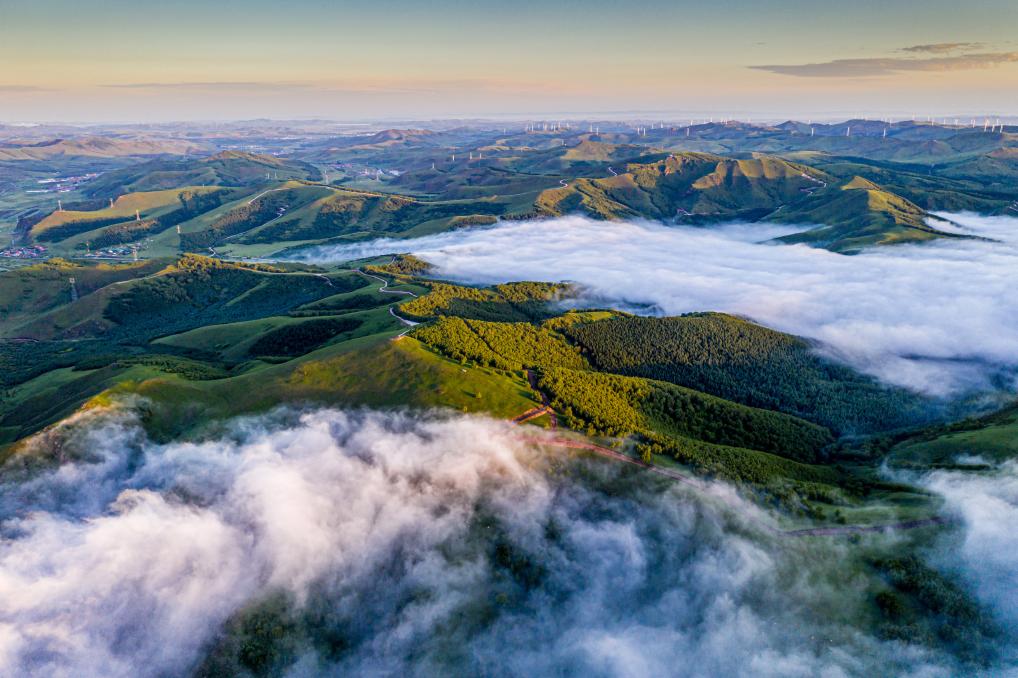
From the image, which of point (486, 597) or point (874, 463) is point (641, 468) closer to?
point (486, 597)

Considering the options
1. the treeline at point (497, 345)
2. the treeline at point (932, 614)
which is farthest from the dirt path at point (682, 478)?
the treeline at point (497, 345)

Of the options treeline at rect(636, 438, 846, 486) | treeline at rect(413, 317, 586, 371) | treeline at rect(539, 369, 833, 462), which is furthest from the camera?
treeline at rect(413, 317, 586, 371)

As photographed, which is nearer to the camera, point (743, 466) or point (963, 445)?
point (743, 466)

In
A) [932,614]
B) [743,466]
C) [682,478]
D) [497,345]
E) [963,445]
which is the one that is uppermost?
[497,345]

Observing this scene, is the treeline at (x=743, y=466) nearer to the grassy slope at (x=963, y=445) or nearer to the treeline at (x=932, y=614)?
the grassy slope at (x=963, y=445)

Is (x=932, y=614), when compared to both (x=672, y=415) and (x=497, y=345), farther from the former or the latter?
(x=497, y=345)

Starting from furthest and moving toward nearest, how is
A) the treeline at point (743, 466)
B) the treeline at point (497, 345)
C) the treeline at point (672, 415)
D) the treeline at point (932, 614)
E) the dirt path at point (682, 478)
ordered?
the treeline at point (497, 345)
the treeline at point (672, 415)
the treeline at point (743, 466)
the dirt path at point (682, 478)
the treeline at point (932, 614)

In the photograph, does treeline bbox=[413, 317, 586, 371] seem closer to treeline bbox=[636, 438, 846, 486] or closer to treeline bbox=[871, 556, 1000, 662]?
treeline bbox=[636, 438, 846, 486]

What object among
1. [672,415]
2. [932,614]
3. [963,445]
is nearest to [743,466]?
[672,415]

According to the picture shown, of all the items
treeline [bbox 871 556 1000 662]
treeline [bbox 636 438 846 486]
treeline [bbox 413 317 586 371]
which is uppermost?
treeline [bbox 413 317 586 371]

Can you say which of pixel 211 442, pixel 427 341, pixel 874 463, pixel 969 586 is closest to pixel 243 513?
pixel 211 442

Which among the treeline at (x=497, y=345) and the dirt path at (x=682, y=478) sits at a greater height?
the treeline at (x=497, y=345)

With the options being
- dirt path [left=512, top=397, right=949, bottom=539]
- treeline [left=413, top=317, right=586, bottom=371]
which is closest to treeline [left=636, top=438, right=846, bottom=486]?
dirt path [left=512, top=397, right=949, bottom=539]
